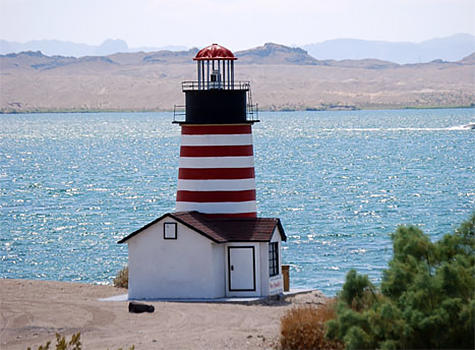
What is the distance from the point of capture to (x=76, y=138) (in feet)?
431

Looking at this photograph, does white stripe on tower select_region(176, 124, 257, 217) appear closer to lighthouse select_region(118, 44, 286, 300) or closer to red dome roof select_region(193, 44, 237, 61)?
lighthouse select_region(118, 44, 286, 300)

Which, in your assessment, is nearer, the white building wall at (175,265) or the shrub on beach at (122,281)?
the white building wall at (175,265)

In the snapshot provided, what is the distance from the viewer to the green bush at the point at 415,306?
488 inches

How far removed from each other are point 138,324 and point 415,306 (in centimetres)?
567

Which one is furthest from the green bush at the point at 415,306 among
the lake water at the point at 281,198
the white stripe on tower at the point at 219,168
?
the white stripe on tower at the point at 219,168

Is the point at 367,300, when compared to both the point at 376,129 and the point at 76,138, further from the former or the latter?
the point at 376,129

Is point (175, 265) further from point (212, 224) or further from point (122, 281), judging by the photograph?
point (122, 281)

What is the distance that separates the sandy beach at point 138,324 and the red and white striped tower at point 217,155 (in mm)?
2720

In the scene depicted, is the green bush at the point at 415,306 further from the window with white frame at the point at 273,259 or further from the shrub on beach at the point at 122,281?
the shrub on beach at the point at 122,281

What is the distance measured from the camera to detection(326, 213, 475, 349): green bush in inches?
488

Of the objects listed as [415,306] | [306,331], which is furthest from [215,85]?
[415,306]

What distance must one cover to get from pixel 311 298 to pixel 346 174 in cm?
4751

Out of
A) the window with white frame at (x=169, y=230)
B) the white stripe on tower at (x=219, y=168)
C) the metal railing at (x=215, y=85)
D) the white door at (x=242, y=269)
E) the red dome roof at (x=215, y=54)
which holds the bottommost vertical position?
the white door at (x=242, y=269)

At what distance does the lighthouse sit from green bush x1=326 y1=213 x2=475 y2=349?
7.28 m
